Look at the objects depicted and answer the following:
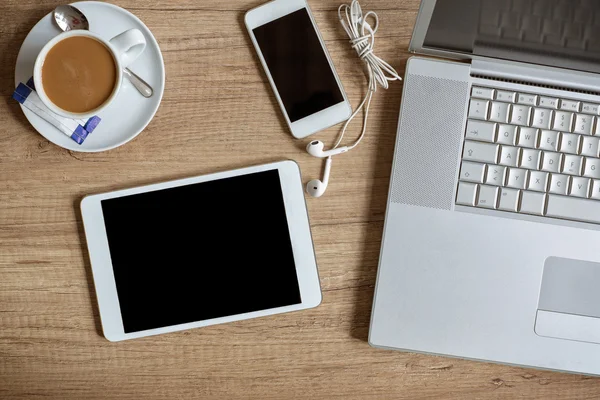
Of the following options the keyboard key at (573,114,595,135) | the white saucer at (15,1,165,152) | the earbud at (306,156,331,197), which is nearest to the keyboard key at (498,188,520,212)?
the keyboard key at (573,114,595,135)

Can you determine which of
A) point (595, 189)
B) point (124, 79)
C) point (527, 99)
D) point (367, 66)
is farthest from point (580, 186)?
point (124, 79)

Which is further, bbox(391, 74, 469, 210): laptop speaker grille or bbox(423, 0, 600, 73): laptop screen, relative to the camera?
bbox(391, 74, 469, 210): laptop speaker grille

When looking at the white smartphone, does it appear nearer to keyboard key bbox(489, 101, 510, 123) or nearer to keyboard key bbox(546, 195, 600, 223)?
keyboard key bbox(489, 101, 510, 123)

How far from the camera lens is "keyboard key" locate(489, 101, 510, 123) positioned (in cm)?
67

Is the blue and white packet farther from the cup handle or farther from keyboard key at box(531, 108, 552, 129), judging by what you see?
keyboard key at box(531, 108, 552, 129)

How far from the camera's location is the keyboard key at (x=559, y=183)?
26.4 inches

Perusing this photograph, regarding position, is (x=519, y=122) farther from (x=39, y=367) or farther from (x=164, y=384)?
(x=39, y=367)

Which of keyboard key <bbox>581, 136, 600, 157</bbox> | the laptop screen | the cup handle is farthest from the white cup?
keyboard key <bbox>581, 136, 600, 157</bbox>

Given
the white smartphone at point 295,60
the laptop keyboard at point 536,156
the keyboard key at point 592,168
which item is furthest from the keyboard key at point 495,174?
the white smartphone at point 295,60

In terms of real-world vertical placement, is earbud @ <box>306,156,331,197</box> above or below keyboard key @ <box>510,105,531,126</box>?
below

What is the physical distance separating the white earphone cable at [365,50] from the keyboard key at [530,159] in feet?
0.61

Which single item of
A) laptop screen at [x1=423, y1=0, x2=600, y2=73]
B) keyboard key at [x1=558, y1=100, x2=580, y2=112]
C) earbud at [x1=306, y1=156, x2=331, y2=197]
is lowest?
earbud at [x1=306, y1=156, x2=331, y2=197]

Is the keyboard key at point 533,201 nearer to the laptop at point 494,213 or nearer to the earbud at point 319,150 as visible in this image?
the laptop at point 494,213

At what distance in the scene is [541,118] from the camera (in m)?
0.67
